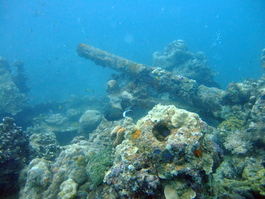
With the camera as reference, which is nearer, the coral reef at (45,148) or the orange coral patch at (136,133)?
the orange coral patch at (136,133)

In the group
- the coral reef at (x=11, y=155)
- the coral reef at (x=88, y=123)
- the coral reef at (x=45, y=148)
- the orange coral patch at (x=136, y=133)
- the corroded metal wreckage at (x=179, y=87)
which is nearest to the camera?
the orange coral patch at (x=136, y=133)

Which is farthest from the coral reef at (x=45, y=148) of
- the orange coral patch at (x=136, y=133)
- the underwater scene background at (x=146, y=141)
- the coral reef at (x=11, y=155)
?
the orange coral patch at (x=136, y=133)

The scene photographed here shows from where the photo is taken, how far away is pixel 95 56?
1370 cm

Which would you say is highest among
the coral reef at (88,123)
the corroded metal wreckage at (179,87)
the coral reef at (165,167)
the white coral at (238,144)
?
the corroded metal wreckage at (179,87)

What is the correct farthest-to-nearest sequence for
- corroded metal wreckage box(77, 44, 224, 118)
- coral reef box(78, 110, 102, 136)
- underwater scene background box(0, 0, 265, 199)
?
coral reef box(78, 110, 102, 136)
corroded metal wreckage box(77, 44, 224, 118)
underwater scene background box(0, 0, 265, 199)

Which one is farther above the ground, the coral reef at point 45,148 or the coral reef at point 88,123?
the coral reef at point 88,123

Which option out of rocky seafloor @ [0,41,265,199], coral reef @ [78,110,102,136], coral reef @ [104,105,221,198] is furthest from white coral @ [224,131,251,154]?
coral reef @ [78,110,102,136]

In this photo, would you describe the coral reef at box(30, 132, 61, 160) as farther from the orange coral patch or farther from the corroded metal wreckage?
the corroded metal wreckage

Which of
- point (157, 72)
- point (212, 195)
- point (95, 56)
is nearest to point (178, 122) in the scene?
point (212, 195)

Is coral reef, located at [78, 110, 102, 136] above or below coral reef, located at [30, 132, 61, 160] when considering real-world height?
above

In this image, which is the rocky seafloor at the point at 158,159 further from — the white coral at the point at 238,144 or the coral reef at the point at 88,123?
the coral reef at the point at 88,123

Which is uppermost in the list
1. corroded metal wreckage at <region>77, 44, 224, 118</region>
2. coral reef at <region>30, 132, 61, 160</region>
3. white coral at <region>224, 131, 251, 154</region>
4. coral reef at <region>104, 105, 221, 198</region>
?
corroded metal wreckage at <region>77, 44, 224, 118</region>

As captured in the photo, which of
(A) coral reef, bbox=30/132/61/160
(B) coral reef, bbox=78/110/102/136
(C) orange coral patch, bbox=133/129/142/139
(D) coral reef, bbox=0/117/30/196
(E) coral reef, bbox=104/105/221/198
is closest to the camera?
(E) coral reef, bbox=104/105/221/198

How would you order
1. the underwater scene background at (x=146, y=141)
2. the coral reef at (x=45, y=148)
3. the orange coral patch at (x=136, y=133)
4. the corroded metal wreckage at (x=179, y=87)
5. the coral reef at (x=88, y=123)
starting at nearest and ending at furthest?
1. the underwater scene background at (x=146, y=141)
2. the orange coral patch at (x=136, y=133)
3. the coral reef at (x=45, y=148)
4. the corroded metal wreckage at (x=179, y=87)
5. the coral reef at (x=88, y=123)
